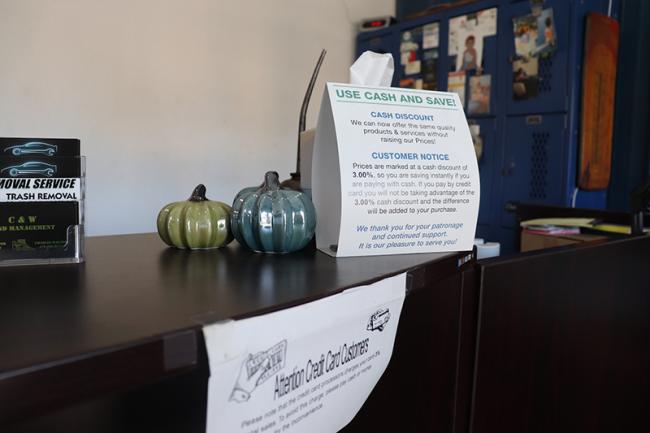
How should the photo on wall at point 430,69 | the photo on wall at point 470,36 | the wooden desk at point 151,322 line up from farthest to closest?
the photo on wall at point 430,69, the photo on wall at point 470,36, the wooden desk at point 151,322

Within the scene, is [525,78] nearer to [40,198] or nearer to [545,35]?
[545,35]

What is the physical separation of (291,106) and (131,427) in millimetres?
3385

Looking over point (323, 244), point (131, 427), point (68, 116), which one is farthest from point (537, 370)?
point (68, 116)

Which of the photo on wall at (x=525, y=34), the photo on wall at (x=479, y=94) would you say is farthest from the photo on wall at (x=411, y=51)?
the photo on wall at (x=525, y=34)

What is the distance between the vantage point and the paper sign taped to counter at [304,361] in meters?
0.41

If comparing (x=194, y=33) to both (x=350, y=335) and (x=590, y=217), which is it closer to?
(x=590, y=217)

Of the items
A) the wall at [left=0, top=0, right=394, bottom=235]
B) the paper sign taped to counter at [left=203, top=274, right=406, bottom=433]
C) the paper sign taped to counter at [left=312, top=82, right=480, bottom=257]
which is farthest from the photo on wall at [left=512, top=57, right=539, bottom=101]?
the paper sign taped to counter at [left=203, top=274, right=406, bottom=433]

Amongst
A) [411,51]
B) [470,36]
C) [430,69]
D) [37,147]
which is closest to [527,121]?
[470,36]

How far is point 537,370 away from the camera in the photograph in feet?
2.83

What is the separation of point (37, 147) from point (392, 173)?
0.46 meters

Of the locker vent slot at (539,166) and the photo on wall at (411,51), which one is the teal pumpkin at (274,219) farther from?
the photo on wall at (411,51)

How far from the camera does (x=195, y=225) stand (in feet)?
2.52

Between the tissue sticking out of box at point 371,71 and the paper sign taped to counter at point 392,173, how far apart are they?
46mm

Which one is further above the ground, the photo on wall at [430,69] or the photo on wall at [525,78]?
the photo on wall at [430,69]
